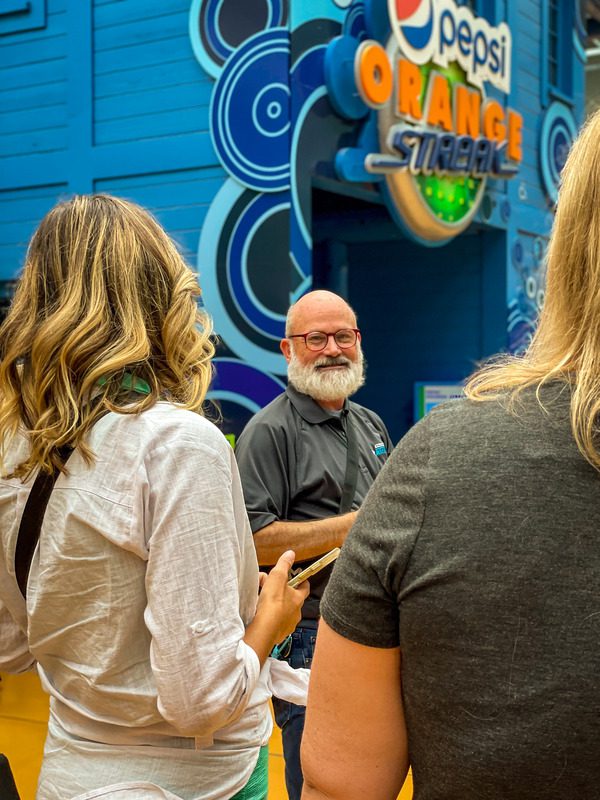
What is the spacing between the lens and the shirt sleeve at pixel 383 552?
90cm

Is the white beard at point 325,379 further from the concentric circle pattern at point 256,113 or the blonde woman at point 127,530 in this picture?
the concentric circle pattern at point 256,113

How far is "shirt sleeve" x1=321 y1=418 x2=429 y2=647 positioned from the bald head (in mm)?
2466

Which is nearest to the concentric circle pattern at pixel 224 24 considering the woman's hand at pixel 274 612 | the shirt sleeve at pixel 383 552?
the woman's hand at pixel 274 612

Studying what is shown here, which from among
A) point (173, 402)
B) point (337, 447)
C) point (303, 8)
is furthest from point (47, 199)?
point (173, 402)

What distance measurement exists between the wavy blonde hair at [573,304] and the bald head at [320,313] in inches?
95.9

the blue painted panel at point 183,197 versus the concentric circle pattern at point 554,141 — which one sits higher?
the concentric circle pattern at point 554,141

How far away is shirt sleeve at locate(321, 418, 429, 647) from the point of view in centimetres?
90

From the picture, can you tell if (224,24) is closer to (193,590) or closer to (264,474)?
(264,474)

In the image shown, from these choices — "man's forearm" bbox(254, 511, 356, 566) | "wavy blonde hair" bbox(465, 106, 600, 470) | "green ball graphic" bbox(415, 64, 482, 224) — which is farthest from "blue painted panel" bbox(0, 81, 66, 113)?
"wavy blonde hair" bbox(465, 106, 600, 470)

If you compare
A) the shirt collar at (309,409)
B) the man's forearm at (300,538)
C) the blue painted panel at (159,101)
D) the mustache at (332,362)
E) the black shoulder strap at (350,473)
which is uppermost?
the blue painted panel at (159,101)

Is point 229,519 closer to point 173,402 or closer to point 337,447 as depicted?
point 173,402

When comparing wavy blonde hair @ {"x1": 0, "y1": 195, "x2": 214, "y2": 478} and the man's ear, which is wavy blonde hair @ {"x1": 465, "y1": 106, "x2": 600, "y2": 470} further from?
the man's ear

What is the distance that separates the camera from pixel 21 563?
1436 millimetres

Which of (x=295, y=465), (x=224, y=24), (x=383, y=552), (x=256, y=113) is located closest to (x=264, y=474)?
(x=295, y=465)
